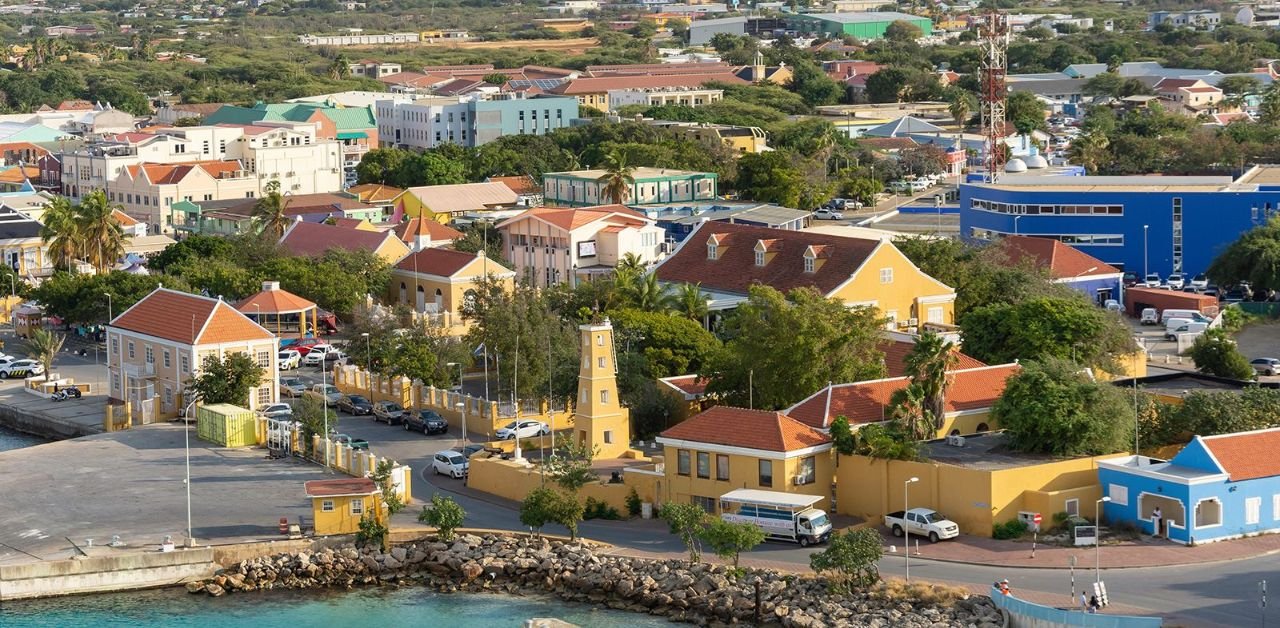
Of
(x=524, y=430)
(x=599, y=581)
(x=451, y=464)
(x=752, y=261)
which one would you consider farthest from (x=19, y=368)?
(x=599, y=581)

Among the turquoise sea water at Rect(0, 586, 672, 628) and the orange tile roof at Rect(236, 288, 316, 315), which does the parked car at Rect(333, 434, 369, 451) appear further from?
the orange tile roof at Rect(236, 288, 316, 315)

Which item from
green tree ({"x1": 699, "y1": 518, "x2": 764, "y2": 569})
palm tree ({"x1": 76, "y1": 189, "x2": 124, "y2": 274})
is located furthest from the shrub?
palm tree ({"x1": 76, "y1": 189, "x2": 124, "y2": 274})

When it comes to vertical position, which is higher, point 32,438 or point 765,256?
point 765,256

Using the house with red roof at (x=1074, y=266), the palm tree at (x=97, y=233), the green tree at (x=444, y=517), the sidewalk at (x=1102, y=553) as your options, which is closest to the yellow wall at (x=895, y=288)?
the house with red roof at (x=1074, y=266)

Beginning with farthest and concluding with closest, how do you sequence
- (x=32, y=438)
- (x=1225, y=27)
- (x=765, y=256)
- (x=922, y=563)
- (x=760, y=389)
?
(x=1225, y=27), (x=765, y=256), (x=32, y=438), (x=760, y=389), (x=922, y=563)

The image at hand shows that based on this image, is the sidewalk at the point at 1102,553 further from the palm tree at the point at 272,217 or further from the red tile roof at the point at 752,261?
the palm tree at the point at 272,217

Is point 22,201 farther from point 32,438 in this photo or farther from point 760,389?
point 760,389

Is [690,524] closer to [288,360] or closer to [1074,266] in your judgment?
[288,360]

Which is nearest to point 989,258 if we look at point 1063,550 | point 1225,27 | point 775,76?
point 1063,550
